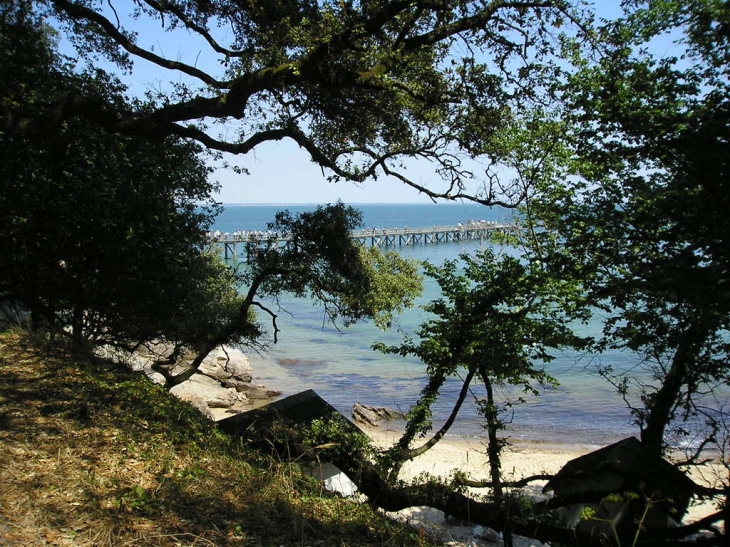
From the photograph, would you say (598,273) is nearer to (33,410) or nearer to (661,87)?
(661,87)

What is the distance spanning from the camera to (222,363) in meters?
25.1

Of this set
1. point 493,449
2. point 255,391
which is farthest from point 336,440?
point 255,391

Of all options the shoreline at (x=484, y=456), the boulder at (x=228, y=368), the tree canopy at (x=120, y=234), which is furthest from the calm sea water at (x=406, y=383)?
the tree canopy at (x=120, y=234)

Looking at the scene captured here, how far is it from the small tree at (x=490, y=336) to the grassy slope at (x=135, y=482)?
9.75 ft

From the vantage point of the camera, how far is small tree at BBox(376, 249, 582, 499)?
7648mm

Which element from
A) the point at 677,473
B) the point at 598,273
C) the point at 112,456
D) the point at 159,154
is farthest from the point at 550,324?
the point at 159,154

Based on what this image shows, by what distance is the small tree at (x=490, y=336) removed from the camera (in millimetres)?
7648

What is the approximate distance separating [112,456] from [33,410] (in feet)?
3.53

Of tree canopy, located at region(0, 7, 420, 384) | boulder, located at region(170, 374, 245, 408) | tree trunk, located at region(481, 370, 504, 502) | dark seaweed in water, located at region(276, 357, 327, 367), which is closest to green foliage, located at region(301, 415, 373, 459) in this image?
tree trunk, located at region(481, 370, 504, 502)

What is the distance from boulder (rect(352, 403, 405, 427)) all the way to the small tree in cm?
1128

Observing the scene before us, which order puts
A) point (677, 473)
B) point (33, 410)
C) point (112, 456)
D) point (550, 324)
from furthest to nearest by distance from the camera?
point (550, 324)
point (677, 473)
point (33, 410)
point (112, 456)

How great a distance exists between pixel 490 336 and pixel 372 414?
1263cm

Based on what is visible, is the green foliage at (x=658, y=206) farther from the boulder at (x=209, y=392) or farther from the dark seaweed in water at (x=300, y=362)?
the dark seaweed in water at (x=300, y=362)

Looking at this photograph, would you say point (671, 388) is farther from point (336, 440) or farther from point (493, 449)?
point (336, 440)
